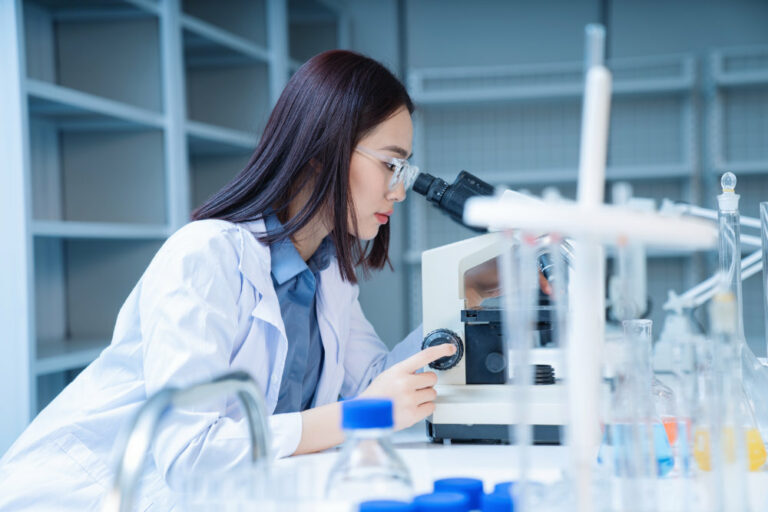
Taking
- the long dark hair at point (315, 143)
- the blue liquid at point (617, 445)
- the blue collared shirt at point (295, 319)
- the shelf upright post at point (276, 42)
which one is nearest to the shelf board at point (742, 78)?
the shelf upright post at point (276, 42)

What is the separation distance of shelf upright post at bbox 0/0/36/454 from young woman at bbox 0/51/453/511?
2.69 feet

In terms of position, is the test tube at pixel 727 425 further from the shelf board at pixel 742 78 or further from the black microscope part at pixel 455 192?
the shelf board at pixel 742 78

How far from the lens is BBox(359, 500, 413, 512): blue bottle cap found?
58cm

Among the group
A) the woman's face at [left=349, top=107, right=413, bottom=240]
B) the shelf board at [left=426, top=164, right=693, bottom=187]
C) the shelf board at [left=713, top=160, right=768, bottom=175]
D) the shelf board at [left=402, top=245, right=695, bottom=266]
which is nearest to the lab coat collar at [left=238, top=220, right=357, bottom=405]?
the woman's face at [left=349, top=107, right=413, bottom=240]

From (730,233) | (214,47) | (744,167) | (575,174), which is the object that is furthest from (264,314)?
(744,167)

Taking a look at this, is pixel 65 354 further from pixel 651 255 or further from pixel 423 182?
pixel 651 255

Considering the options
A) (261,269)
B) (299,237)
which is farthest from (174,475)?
(299,237)

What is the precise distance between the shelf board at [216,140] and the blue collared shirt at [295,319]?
1.60m

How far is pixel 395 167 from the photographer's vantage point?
1.34 metres

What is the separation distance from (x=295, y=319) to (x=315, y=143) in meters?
0.33

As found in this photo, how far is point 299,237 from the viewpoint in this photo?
4.76ft

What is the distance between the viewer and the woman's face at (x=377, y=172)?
4.37 ft

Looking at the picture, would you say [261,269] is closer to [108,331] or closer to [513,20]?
[108,331]

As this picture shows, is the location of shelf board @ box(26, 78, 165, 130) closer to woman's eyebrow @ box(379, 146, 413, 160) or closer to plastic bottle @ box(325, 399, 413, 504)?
woman's eyebrow @ box(379, 146, 413, 160)
